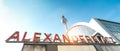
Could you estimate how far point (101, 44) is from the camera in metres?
24.0

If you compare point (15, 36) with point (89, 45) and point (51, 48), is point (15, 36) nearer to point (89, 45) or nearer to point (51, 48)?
point (51, 48)

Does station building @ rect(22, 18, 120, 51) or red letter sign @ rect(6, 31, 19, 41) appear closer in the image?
→ station building @ rect(22, 18, 120, 51)

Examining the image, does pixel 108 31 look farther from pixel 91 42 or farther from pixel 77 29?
pixel 77 29

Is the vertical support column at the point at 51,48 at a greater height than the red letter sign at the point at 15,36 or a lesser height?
lesser

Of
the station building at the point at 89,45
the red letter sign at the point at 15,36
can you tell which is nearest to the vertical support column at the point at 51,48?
the station building at the point at 89,45

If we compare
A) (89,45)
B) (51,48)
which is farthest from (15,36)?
(89,45)

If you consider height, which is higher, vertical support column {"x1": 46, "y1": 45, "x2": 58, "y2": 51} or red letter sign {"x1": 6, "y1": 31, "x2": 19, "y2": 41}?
red letter sign {"x1": 6, "y1": 31, "x2": 19, "y2": 41}

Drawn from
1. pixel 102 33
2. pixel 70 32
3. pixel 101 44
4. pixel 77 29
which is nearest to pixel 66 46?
pixel 101 44

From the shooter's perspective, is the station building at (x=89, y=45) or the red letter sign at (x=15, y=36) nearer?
the station building at (x=89, y=45)

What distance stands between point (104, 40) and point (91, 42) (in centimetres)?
330

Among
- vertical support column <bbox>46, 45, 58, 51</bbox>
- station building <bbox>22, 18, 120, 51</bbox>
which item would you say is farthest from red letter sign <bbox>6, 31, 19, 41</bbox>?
vertical support column <bbox>46, 45, 58, 51</bbox>

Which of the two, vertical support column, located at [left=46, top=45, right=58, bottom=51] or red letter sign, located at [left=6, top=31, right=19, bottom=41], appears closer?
vertical support column, located at [left=46, top=45, right=58, bottom=51]

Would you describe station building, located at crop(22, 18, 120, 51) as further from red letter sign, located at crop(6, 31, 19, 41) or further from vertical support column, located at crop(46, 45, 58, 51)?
red letter sign, located at crop(6, 31, 19, 41)

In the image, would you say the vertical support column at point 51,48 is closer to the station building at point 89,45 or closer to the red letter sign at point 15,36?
the station building at point 89,45
